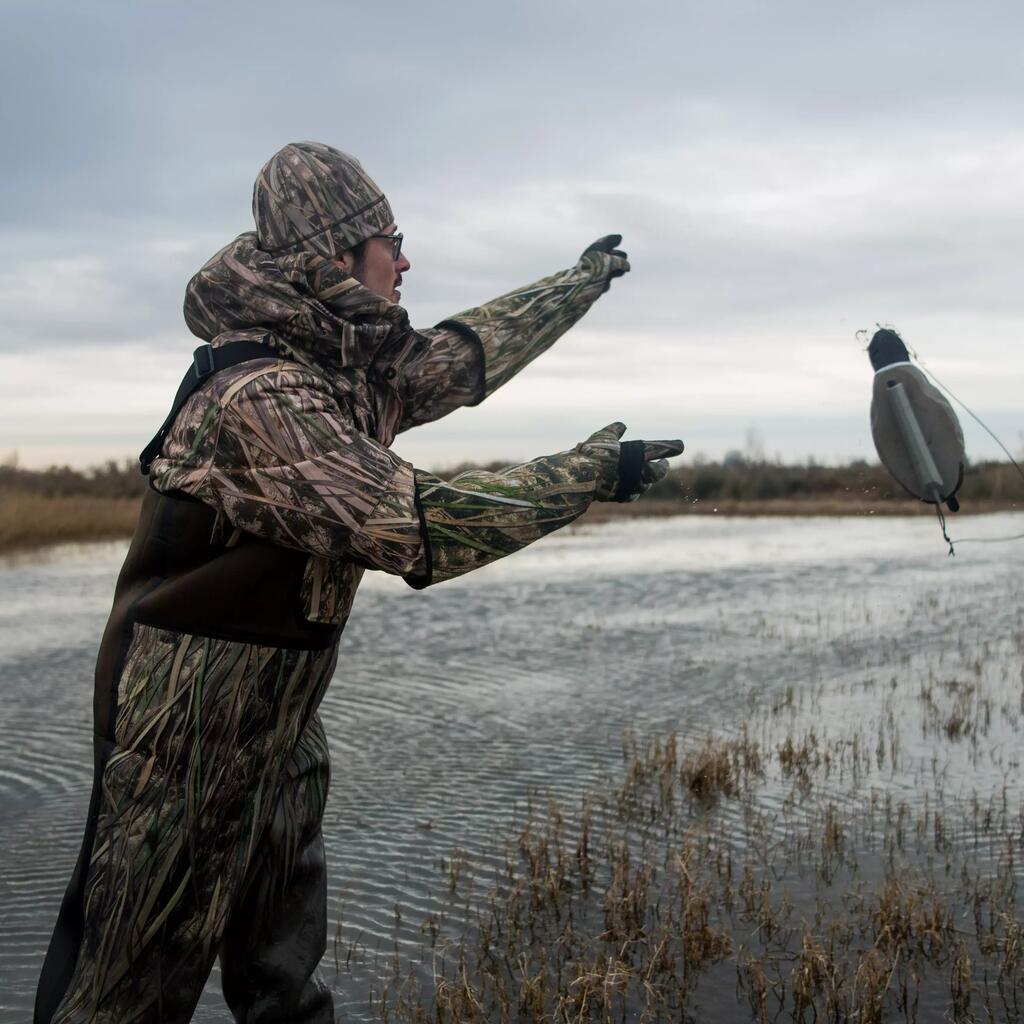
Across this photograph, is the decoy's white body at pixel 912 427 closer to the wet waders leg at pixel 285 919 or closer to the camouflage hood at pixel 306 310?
the camouflage hood at pixel 306 310

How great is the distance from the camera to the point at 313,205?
2578mm

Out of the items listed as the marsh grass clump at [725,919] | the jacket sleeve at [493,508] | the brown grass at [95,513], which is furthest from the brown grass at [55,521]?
the jacket sleeve at [493,508]

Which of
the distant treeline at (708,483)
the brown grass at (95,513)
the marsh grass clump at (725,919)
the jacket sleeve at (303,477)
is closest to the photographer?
the jacket sleeve at (303,477)

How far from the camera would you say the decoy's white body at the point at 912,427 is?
119 inches

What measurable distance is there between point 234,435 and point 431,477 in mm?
372

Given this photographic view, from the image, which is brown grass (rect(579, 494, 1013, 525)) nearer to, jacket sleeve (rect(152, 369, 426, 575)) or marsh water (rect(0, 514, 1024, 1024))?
marsh water (rect(0, 514, 1024, 1024))

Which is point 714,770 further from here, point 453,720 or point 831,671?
point 831,671

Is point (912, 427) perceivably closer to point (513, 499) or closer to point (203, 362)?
point (513, 499)

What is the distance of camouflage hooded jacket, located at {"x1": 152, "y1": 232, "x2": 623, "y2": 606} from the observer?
7.59 ft

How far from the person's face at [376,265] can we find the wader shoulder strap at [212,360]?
0.27 m

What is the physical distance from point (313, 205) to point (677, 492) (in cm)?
2765

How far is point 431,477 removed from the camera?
2.38 meters

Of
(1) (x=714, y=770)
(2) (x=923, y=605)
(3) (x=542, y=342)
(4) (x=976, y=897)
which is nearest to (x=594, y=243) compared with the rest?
(3) (x=542, y=342)

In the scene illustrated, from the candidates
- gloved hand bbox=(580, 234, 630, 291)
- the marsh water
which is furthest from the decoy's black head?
the marsh water
